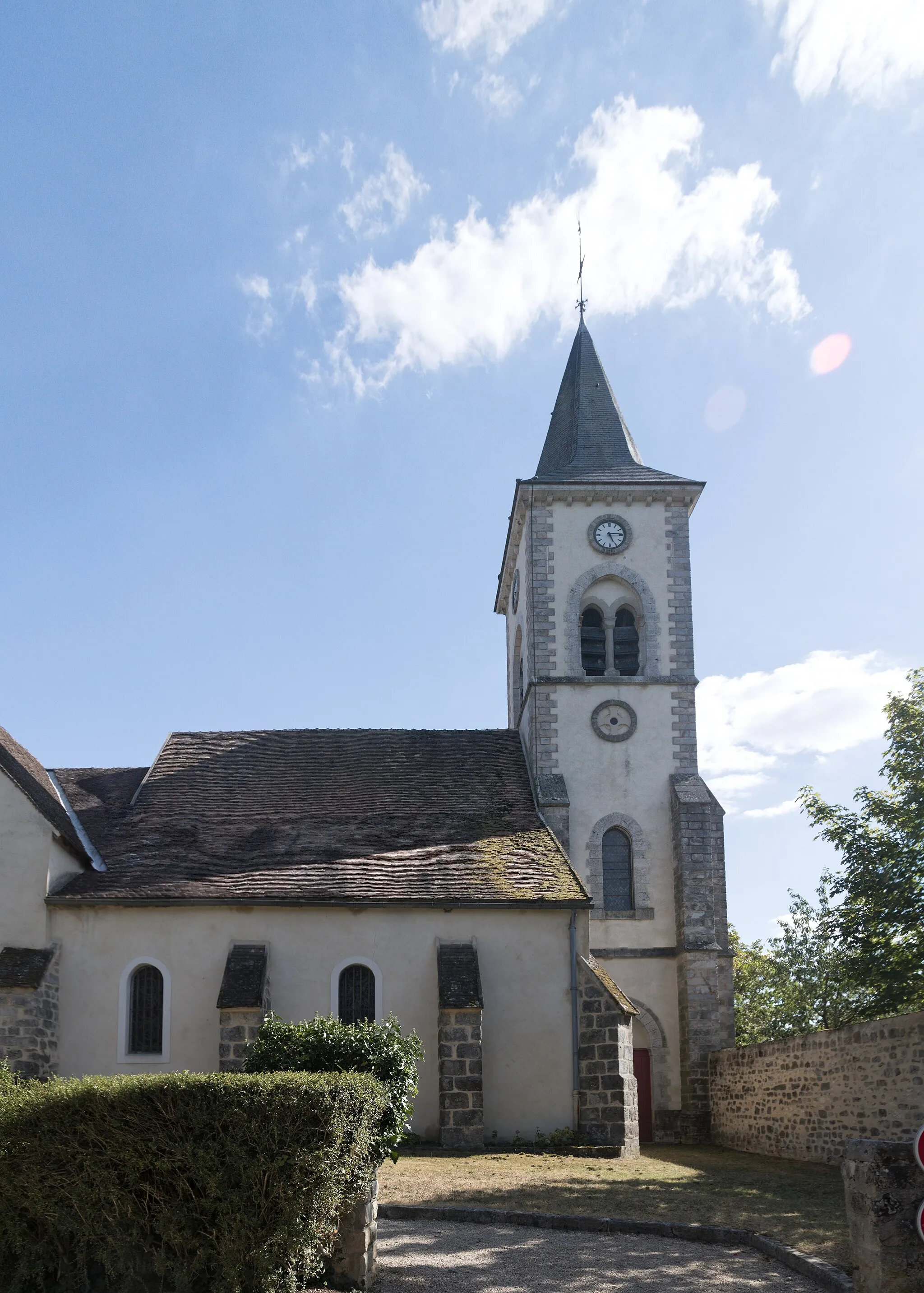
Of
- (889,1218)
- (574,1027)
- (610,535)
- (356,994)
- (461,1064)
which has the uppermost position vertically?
(610,535)

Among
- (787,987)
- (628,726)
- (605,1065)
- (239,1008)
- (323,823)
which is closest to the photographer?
(239,1008)

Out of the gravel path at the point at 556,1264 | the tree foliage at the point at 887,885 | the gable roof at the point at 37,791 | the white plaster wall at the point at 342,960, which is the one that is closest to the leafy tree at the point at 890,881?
the tree foliage at the point at 887,885

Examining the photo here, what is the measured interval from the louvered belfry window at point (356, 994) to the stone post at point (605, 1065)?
3.44 m

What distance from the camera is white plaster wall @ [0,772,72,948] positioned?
62.5 feet

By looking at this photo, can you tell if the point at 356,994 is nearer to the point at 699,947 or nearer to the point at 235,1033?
the point at 235,1033

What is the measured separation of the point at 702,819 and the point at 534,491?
8.20 meters

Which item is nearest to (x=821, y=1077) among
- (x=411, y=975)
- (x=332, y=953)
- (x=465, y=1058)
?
(x=465, y=1058)

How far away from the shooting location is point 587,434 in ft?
91.9

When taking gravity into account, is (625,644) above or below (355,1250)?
above

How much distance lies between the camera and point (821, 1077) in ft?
55.2

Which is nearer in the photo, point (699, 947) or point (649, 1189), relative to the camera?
point (649, 1189)

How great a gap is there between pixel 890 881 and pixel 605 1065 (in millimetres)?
5368

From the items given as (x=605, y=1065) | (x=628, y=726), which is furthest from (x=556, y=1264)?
(x=628, y=726)

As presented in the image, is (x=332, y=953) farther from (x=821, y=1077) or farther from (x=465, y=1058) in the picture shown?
(x=821, y=1077)
